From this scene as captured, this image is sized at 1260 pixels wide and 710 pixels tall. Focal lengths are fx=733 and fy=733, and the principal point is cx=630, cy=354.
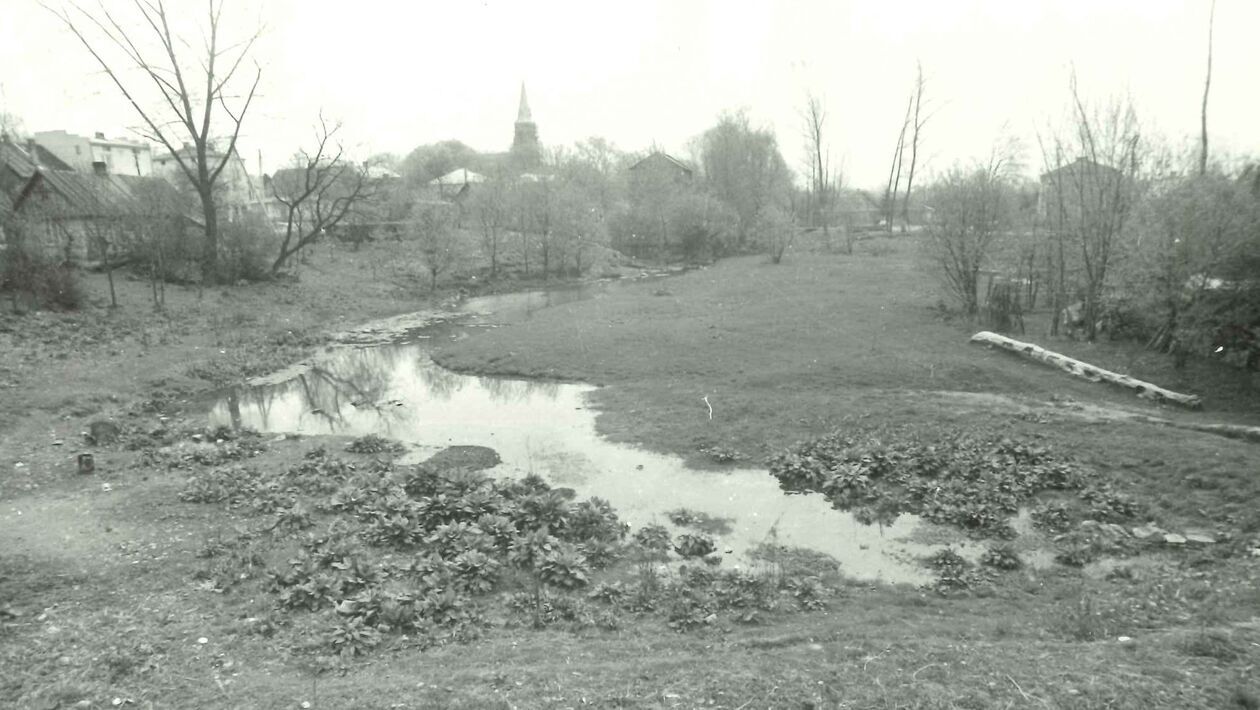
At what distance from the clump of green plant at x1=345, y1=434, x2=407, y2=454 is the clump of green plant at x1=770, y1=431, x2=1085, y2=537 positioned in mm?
7085

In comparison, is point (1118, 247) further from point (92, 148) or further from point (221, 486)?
point (92, 148)

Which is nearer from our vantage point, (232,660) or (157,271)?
(232,660)

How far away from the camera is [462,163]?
98688 mm

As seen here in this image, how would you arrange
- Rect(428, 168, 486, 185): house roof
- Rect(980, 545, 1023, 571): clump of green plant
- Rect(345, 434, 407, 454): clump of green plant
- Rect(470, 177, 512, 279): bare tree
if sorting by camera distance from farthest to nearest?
Rect(428, 168, 486, 185): house roof → Rect(470, 177, 512, 279): bare tree → Rect(345, 434, 407, 454): clump of green plant → Rect(980, 545, 1023, 571): clump of green plant

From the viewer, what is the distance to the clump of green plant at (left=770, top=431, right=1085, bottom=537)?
10581 mm

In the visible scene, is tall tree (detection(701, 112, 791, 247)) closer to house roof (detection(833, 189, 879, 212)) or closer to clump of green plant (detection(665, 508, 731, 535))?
house roof (detection(833, 189, 879, 212))

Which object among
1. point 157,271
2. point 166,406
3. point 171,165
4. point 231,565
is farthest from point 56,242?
point 171,165

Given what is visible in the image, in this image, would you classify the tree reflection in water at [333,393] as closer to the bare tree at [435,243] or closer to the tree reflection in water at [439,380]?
the tree reflection in water at [439,380]

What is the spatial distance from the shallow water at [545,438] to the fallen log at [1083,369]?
27.7 ft

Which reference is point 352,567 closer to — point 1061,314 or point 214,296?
point 1061,314

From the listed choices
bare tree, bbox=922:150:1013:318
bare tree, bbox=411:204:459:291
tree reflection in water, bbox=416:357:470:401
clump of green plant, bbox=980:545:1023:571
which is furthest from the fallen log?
bare tree, bbox=411:204:459:291

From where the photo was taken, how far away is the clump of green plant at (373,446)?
1379cm

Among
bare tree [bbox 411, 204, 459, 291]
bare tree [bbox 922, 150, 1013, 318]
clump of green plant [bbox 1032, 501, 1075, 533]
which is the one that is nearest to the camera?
clump of green plant [bbox 1032, 501, 1075, 533]

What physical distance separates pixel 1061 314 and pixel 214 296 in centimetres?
3136
